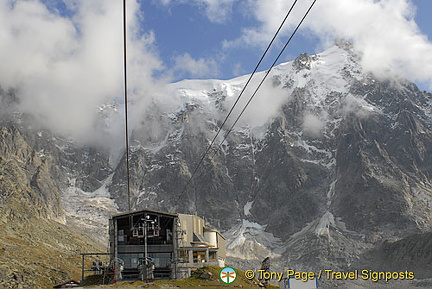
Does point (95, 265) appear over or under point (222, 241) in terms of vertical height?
under

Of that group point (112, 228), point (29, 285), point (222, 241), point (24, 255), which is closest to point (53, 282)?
point (29, 285)

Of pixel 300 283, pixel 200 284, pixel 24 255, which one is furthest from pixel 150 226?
pixel 24 255

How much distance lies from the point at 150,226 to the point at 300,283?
51541 mm

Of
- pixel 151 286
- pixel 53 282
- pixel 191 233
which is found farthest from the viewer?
pixel 53 282

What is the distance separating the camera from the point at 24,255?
16875 centimetres

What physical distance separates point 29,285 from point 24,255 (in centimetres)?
4805

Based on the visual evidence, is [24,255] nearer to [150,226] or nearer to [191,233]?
[191,233]

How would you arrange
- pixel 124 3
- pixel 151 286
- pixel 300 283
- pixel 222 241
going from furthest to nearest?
pixel 222 241, pixel 151 286, pixel 300 283, pixel 124 3

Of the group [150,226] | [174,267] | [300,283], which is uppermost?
[150,226]

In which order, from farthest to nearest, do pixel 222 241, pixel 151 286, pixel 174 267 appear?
→ pixel 222 241, pixel 174 267, pixel 151 286

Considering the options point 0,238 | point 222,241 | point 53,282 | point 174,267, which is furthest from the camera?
point 0,238

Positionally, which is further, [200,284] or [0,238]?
[0,238]

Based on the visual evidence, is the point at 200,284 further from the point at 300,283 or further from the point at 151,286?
the point at 300,283

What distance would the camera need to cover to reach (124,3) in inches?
705
